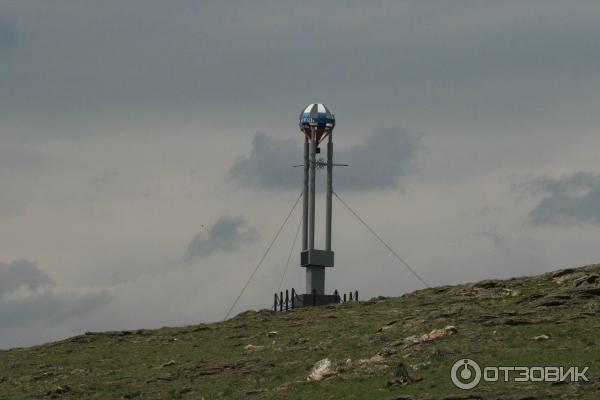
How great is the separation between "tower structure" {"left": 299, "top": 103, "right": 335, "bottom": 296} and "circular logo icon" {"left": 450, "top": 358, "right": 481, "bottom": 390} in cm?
3435

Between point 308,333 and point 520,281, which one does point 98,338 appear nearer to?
point 308,333

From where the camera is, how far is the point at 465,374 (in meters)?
58.7

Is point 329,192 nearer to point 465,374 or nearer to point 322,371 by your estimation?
point 322,371

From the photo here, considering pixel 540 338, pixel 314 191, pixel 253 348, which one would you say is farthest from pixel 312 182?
pixel 540 338

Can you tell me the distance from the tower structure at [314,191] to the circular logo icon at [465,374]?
3435 cm

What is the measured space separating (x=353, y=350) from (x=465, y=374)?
40.4ft

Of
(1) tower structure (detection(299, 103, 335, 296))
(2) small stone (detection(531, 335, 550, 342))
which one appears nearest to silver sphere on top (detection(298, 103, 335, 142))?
(1) tower structure (detection(299, 103, 335, 296))

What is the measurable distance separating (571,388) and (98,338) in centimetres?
4202

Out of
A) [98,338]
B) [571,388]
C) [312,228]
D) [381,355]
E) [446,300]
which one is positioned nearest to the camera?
[571,388]

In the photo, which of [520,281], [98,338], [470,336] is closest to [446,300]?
[520,281]

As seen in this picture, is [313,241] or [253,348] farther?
[313,241]

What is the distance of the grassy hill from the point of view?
60.2 metres

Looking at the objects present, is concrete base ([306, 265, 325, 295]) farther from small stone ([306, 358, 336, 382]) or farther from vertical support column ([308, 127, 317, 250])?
small stone ([306, 358, 336, 382])

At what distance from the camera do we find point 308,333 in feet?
257
